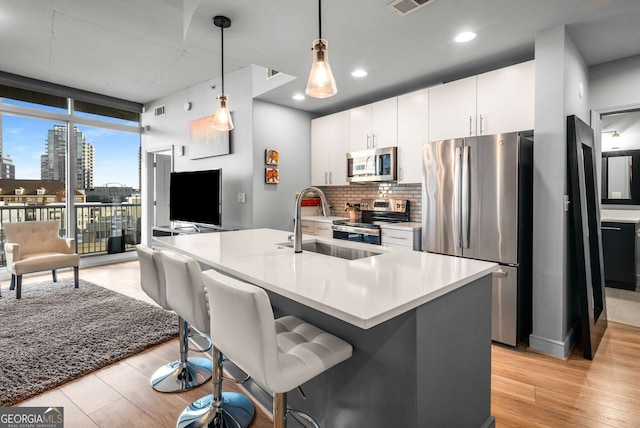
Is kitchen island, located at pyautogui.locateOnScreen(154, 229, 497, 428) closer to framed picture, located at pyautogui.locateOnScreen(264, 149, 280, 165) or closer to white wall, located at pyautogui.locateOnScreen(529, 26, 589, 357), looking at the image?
white wall, located at pyautogui.locateOnScreen(529, 26, 589, 357)

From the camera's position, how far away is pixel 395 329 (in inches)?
53.7

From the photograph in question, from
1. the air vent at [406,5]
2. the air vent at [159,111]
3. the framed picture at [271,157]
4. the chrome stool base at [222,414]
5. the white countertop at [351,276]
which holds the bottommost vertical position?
the chrome stool base at [222,414]

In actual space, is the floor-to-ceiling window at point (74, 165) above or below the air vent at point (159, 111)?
below

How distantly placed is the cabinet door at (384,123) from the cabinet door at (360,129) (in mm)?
69

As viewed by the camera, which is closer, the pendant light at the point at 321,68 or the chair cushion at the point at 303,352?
the chair cushion at the point at 303,352

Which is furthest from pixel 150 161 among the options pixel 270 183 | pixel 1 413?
pixel 1 413

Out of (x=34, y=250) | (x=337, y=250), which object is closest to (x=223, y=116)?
(x=337, y=250)

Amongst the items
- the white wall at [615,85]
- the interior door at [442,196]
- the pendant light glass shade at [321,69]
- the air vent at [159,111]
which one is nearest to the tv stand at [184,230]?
the air vent at [159,111]

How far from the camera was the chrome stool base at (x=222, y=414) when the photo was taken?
1833 mm

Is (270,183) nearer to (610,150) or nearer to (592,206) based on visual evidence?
(592,206)

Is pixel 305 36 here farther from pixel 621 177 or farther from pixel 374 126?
pixel 621 177

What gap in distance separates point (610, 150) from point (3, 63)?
8.63 m

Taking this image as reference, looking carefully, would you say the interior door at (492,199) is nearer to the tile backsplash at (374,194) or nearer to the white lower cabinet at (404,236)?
the white lower cabinet at (404,236)

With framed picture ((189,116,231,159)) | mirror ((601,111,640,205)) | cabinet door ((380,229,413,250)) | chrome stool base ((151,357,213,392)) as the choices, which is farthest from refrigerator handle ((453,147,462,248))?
mirror ((601,111,640,205))
